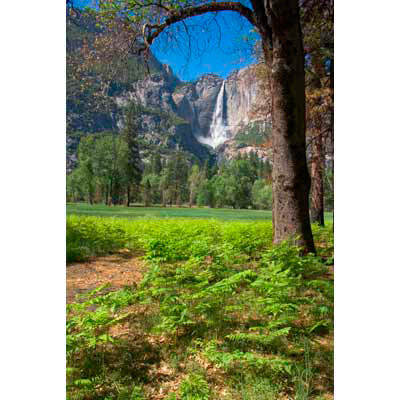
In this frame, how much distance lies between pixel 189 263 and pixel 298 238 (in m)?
1.05

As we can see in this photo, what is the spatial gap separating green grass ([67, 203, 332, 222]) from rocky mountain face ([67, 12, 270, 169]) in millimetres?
391

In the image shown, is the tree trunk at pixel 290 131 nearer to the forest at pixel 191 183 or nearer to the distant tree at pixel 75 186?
the forest at pixel 191 183

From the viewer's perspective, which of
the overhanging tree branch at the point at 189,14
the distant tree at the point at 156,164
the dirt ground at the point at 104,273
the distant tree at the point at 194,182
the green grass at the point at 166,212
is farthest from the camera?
the overhanging tree branch at the point at 189,14

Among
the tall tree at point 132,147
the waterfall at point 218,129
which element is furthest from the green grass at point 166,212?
the waterfall at point 218,129

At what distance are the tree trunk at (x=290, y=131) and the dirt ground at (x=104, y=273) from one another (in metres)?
1.35

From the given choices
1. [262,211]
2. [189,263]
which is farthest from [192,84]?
[189,263]

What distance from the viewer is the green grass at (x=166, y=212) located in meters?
2.16

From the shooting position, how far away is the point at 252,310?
1805 millimetres

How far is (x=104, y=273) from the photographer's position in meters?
2.22
